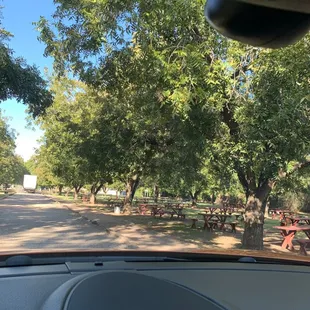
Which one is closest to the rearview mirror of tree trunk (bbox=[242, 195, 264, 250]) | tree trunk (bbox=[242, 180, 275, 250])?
tree trunk (bbox=[242, 180, 275, 250])

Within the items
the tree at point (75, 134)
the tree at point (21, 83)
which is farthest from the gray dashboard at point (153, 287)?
the tree at point (75, 134)

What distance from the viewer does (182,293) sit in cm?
202

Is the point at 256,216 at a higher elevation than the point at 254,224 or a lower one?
higher

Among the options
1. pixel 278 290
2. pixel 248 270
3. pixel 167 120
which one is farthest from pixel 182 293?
pixel 167 120

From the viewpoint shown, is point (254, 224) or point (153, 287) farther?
point (254, 224)

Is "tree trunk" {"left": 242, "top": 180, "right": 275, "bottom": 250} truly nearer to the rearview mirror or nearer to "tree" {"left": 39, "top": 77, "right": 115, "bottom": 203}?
"tree" {"left": 39, "top": 77, "right": 115, "bottom": 203}

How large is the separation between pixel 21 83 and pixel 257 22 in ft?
35.7

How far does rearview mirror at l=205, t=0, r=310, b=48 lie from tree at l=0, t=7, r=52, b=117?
Result: 1018cm

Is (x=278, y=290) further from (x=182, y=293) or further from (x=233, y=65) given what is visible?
(x=233, y=65)

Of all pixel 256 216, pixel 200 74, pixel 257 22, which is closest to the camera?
pixel 257 22

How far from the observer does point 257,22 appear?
1.97 meters

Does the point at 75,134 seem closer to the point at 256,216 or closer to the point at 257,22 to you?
the point at 256,216

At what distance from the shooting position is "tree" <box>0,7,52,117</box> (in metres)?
11.3

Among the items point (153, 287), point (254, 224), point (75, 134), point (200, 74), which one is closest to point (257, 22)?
point (153, 287)
